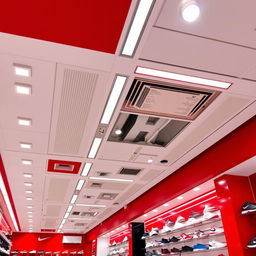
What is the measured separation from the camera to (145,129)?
4.15 metres

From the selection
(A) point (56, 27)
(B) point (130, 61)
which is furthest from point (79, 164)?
(A) point (56, 27)

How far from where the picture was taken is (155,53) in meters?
2.60

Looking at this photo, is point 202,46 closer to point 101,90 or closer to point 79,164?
point 101,90

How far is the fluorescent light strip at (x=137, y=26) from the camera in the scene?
212 centimetres

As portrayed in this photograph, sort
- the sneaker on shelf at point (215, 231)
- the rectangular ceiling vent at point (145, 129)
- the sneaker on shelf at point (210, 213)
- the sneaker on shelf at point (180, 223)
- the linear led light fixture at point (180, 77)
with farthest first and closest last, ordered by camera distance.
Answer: the sneaker on shelf at point (180, 223) < the sneaker on shelf at point (210, 213) < the sneaker on shelf at point (215, 231) < the rectangular ceiling vent at point (145, 129) < the linear led light fixture at point (180, 77)

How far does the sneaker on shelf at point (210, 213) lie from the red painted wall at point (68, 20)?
419cm

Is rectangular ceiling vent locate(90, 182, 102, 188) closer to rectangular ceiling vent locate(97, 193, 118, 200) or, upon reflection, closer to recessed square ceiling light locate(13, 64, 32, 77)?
rectangular ceiling vent locate(97, 193, 118, 200)

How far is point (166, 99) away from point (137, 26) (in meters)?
1.17

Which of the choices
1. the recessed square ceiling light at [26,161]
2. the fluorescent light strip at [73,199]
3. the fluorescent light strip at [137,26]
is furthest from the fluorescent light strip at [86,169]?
the fluorescent light strip at [137,26]

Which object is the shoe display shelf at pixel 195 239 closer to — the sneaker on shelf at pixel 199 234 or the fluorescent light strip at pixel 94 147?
the sneaker on shelf at pixel 199 234

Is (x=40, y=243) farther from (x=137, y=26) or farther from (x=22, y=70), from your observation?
(x=137, y=26)

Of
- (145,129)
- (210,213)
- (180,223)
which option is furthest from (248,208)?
(180,223)

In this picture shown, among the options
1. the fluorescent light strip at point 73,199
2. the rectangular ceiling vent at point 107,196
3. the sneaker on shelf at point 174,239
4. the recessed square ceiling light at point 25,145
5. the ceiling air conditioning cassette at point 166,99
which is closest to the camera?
the ceiling air conditioning cassette at point 166,99

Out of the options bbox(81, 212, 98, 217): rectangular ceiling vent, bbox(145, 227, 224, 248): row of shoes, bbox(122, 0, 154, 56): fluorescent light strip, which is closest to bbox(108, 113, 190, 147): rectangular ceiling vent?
bbox(122, 0, 154, 56): fluorescent light strip
